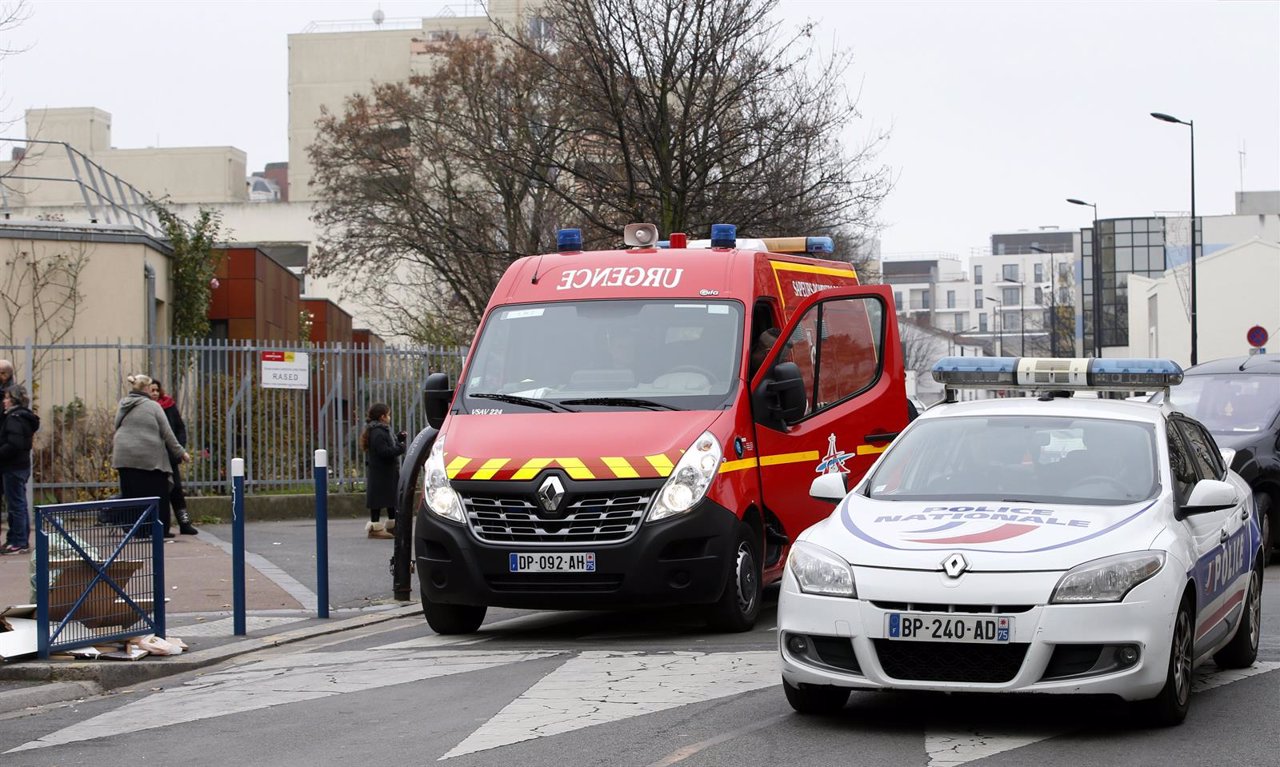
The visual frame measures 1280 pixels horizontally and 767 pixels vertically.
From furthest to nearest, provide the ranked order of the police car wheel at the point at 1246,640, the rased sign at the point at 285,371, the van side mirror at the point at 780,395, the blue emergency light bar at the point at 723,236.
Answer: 1. the rased sign at the point at 285,371
2. the blue emergency light bar at the point at 723,236
3. the van side mirror at the point at 780,395
4. the police car wheel at the point at 1246,640

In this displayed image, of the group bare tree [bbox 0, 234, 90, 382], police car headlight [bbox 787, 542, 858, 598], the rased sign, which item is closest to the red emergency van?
police car headlight [bbox 787, 542, 858, 598]

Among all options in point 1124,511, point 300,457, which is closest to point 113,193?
point 300,457

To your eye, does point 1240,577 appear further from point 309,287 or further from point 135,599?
point 309,287

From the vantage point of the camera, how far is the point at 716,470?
35.6ft

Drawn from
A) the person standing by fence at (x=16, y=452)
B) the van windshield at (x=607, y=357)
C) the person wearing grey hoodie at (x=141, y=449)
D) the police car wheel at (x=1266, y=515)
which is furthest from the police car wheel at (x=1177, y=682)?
the person standing by fence at (x=16, y=452)

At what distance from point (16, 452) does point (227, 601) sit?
14.0 ft

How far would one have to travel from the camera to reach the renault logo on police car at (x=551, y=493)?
1062 cm

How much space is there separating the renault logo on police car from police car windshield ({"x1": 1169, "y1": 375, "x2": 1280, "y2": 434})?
7.53m

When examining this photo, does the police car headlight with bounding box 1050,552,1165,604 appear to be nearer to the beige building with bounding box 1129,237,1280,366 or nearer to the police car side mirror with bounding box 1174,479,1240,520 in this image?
the police car side mirror with bounding box 1174,479,1240,520

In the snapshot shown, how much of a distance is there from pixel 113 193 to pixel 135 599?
1778 cm

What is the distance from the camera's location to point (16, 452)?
17.2m

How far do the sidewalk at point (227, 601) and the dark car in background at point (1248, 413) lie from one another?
24.6 ft

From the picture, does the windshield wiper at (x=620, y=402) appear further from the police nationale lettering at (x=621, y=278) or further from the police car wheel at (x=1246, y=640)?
the police car wheel at (x=1246, y=640)

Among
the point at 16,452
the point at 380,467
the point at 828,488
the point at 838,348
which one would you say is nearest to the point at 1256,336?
the point at 380,467
